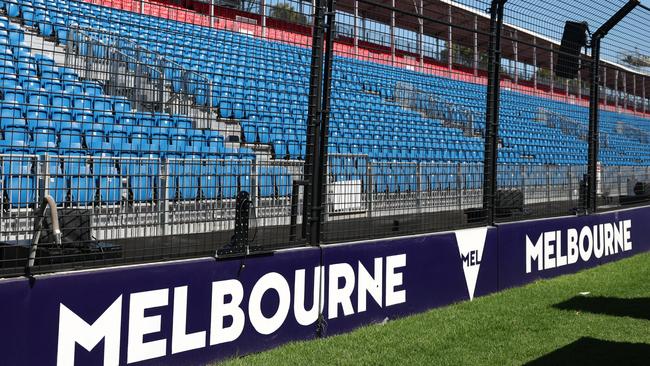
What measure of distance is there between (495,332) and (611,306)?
5.20ft

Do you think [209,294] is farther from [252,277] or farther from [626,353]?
[626,353]

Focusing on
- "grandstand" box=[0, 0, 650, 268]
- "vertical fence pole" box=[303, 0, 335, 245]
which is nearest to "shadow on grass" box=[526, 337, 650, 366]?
"grandstand" box=[0, 0, 650, 268]

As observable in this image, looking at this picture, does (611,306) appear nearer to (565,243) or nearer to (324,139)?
(565,243)

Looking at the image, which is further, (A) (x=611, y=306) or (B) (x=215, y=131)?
(B) (x=215, y=131)

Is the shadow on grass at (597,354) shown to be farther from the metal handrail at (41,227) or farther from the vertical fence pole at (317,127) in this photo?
the metal handrail at (41,227)

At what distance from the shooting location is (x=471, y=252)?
5.72m

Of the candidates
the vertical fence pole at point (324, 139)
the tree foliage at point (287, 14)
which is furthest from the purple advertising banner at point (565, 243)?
the tree foliage at point (287, 14)

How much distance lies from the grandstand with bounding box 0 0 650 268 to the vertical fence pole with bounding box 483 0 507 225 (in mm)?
110

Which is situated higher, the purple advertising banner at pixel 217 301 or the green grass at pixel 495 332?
the purple advertising banner at pixel 217 301

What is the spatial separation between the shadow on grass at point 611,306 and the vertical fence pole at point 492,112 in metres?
1.11

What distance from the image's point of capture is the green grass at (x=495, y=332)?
3.84m

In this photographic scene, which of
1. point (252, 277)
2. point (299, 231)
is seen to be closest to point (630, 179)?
point (299, 231)

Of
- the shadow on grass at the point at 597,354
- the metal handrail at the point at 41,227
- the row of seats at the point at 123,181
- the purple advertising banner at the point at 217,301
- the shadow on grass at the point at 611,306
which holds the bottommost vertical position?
the shadow on grass at the point at 597,354

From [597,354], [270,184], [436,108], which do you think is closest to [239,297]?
[270,184]
